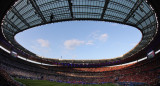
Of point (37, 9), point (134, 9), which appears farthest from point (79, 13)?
point (134, 9)

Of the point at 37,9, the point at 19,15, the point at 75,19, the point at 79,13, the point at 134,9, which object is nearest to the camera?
the point at 134,9

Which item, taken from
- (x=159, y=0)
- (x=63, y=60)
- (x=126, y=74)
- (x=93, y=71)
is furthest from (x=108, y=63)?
(x=159, y=0)

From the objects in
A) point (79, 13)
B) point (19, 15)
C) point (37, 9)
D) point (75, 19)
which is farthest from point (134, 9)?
point (19, 15)

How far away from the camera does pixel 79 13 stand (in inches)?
1502

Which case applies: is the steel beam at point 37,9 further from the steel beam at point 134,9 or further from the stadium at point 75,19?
the steel beam at point 134,9

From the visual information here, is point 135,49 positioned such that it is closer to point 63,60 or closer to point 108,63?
point 108,63

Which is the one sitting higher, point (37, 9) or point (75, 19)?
point (37, 9)

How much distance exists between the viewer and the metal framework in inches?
1230

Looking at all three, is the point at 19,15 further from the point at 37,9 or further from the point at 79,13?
the point at 79,13


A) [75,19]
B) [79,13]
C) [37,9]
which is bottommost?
[75,19]

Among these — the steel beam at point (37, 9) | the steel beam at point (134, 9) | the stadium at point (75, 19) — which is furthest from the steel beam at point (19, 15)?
the steel beam at point (134, 9)

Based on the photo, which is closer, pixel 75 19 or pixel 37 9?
pixel 37 9

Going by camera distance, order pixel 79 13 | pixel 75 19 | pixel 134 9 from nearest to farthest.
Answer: pixel 134 9 → pixel 79 13 → pixel 75 19

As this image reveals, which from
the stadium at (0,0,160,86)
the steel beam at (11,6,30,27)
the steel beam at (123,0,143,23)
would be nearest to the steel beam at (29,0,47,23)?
the stadium at (0,0,160,86)
